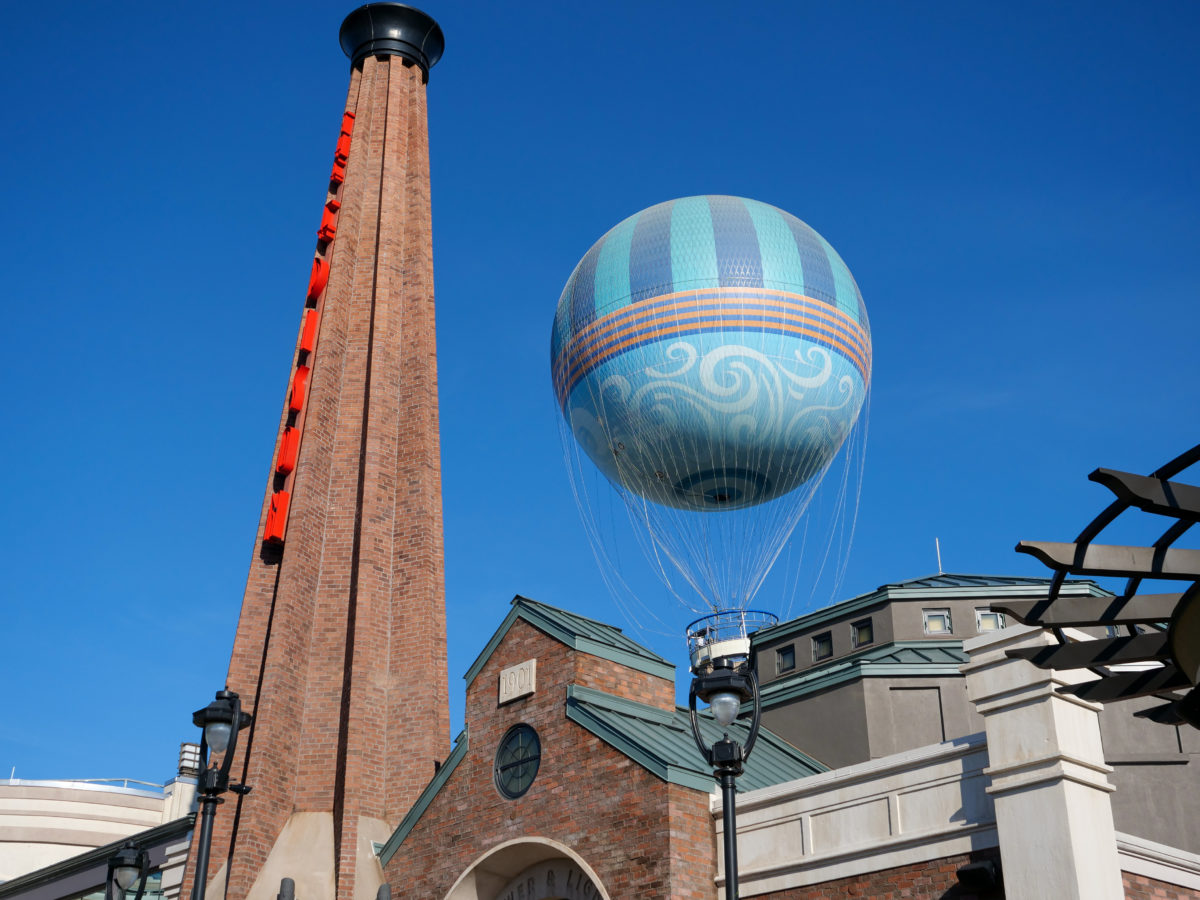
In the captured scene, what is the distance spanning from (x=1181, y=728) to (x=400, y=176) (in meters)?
24.4

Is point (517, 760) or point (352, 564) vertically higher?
point (352, 564)

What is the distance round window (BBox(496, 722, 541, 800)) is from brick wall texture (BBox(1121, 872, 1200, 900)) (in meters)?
8.50

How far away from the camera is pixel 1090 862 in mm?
12852

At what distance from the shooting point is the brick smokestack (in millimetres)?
24516

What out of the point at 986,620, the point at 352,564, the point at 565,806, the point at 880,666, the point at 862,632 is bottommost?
the point at 565,806

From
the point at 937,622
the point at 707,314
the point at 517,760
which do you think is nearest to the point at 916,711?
the point at 937,622

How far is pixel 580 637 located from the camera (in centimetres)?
1928

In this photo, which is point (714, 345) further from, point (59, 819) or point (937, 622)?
point (59, 819)

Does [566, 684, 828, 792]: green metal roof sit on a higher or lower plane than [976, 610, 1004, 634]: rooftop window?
lower

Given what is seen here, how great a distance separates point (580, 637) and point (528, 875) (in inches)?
147

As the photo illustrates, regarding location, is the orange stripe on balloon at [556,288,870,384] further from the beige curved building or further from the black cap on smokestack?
the beige curved building

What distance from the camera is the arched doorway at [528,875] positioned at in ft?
58.1

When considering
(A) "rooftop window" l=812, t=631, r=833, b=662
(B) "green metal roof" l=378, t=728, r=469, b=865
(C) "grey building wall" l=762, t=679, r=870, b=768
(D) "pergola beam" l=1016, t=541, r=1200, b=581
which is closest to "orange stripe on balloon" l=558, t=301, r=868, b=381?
(C) "grey building wall" l=762, t=679, r=870, b=768

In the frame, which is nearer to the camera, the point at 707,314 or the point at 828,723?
the point at 707,314
